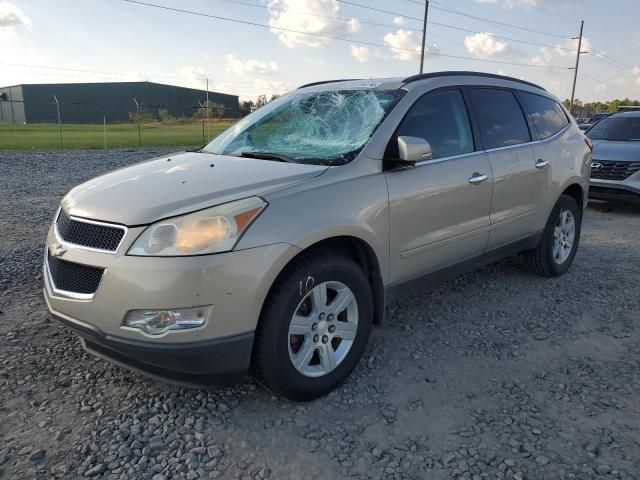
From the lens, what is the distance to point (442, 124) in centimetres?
381

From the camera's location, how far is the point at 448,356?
355 centimetres

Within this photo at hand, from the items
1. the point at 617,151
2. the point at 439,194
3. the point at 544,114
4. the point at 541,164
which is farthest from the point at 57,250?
the point at 617,151

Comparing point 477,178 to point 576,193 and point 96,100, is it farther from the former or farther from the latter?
point 96,100

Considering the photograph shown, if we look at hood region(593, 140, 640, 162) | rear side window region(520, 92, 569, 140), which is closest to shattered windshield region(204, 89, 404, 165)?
rear side window region(520, 92, 569, 140)

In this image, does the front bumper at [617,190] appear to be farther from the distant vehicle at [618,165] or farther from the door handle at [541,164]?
the door handle at [541,164]

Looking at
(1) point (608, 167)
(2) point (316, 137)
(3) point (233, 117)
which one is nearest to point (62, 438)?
(2) point (316, 137)

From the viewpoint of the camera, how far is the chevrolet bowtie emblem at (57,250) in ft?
9.08

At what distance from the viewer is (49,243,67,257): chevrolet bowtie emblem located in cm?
277

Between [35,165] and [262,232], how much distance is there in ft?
44.1

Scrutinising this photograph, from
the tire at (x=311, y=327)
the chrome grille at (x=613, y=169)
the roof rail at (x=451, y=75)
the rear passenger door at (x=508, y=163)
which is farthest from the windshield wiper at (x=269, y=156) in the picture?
the chrome grille at (x=613, y=169)

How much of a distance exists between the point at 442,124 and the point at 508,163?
2.56ft

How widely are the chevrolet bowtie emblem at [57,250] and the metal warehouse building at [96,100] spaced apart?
43347 millimetres

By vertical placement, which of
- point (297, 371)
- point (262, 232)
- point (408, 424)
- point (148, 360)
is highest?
point (262, 232)

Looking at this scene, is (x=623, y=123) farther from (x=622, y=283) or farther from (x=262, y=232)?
(x=262, y=232)
